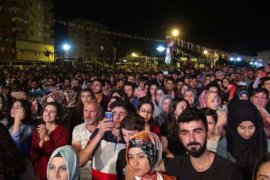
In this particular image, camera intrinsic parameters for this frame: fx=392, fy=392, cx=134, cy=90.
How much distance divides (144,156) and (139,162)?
0.07m

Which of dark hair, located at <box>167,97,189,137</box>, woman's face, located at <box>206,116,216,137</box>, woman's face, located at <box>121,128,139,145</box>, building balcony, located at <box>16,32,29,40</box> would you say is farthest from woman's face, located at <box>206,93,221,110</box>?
building balcony, located at <box>16,32,29,40</box>

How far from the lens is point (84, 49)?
133500mm

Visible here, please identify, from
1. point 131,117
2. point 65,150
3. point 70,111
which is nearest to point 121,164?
point 131,117

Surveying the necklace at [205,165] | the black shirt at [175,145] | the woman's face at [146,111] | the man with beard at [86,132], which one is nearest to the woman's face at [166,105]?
the woman's face at [146,111]

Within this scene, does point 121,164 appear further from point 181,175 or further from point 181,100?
point 181,100

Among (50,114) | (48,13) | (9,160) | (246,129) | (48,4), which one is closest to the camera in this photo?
(9,160)

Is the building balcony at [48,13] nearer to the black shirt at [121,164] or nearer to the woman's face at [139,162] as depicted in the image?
the black shirt at [121,164]

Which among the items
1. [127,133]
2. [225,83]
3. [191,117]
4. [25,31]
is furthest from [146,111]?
[25,31]

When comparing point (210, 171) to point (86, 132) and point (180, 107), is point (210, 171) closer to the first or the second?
point (86, 132)

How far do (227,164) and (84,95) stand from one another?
4.70 m

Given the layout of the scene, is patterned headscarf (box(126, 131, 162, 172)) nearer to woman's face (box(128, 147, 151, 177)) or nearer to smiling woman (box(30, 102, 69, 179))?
woman's face (box(128, 147, 151, 177))

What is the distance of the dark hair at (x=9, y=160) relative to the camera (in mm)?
3264

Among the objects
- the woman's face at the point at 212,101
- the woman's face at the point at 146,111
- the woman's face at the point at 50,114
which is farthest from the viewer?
the woman's face at the point at 212,101

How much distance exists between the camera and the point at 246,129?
411 cm
